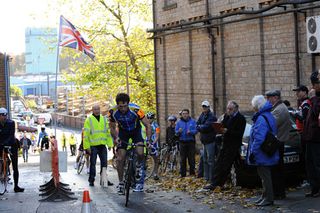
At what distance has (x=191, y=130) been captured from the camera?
16.1 meters

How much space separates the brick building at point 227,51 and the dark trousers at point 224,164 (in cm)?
561

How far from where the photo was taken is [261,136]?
10344 millimetres

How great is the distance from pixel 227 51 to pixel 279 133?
10537 mm

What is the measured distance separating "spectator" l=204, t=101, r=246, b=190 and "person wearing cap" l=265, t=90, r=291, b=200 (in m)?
0.84

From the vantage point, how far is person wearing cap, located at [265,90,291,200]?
11.1 meters

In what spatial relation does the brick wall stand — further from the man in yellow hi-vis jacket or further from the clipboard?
the clipboard

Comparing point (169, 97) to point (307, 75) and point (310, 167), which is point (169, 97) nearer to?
point (307, 75)

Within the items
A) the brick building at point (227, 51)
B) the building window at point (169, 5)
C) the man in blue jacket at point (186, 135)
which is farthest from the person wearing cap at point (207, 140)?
the building window at point (169, 5)

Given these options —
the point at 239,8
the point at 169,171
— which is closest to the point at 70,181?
the point at 169,171

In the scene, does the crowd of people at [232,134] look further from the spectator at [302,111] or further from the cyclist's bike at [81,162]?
the cyclist's bike at [81,162]

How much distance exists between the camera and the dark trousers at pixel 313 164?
10.9 metres

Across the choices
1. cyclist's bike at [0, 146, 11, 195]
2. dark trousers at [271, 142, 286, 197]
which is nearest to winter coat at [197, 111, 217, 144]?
dark trousers at [271, 142, 286, 197]

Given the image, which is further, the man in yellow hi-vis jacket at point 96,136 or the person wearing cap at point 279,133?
the man in yellow hi-vis jacket at point 96,136

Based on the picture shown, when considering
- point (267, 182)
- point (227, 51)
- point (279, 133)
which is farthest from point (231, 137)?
point (227, 51)
